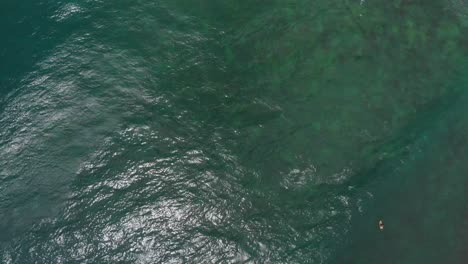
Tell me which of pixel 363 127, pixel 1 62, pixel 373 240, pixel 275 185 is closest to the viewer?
pixel 373 240

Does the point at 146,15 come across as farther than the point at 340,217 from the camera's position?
Yes

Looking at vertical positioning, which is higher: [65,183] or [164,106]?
[164,106]

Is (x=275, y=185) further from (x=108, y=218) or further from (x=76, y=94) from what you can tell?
(x=76, y=94)

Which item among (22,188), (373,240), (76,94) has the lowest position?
(22,188)

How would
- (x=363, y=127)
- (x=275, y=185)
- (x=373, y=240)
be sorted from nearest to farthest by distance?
(x=373, y=240), (x=275, y=185), (x=363, y=127)

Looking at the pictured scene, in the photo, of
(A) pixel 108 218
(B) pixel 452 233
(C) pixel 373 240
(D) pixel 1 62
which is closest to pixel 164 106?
(A) pixel 108 218

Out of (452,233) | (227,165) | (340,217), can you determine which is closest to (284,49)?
(227,165)

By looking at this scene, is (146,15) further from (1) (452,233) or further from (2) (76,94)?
(1) (452,233)
